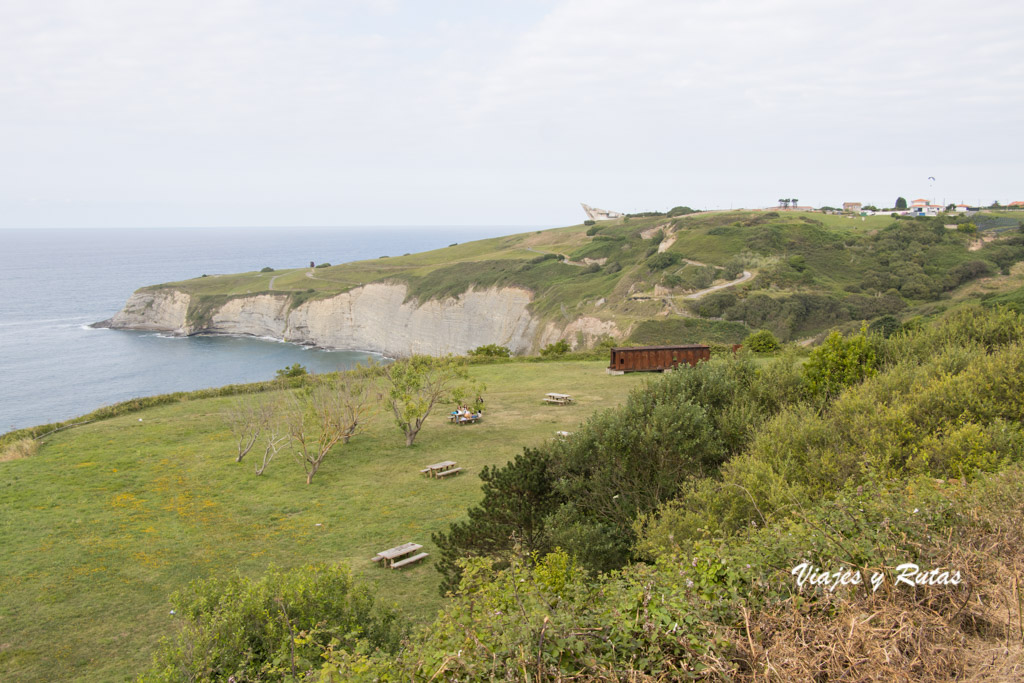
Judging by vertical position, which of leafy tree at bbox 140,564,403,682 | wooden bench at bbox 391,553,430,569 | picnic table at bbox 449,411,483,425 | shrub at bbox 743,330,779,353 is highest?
leafy tree at bbox 140,564,403,682

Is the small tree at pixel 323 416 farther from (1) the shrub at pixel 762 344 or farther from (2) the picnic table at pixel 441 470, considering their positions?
(1) the shrub at pixel 762 344

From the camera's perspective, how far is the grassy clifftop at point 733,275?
57.2 m

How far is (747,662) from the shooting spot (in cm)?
429

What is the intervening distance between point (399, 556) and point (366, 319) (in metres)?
79.0

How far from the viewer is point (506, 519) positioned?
33.1 feet

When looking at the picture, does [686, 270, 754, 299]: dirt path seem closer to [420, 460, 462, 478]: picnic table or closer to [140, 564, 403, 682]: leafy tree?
[420, 460, 462, 478]: picnic table

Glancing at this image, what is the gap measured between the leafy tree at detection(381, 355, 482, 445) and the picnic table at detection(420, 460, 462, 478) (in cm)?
302

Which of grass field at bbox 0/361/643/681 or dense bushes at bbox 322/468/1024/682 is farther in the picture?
grass field at bbox 0/361/643/681

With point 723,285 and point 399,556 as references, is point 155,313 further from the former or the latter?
point 399,556

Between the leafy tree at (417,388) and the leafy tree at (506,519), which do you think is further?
the leafy tree at (417,388)

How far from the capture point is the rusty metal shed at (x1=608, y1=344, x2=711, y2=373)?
31297 mm

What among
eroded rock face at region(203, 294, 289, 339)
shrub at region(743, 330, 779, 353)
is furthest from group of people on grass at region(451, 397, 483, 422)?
eroded rock face at region(203, 294, 289, 339)

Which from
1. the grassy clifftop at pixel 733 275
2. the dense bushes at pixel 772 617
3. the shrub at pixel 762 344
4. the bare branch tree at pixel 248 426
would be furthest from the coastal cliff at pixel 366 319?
the dense bushes at pixel 772 617

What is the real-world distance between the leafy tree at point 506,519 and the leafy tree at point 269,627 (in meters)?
1.99
